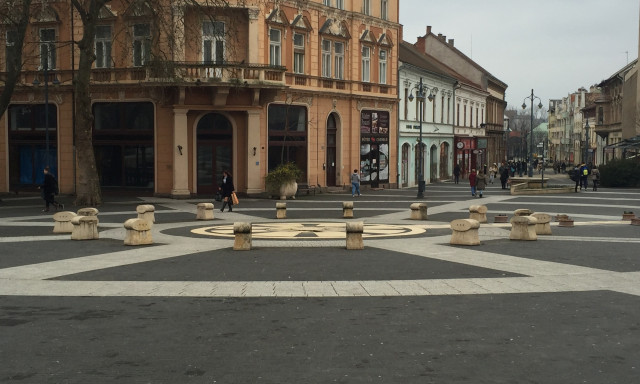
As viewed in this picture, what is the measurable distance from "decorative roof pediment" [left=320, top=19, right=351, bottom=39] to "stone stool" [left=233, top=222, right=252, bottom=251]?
88.2ft

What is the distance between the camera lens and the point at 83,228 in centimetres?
1939

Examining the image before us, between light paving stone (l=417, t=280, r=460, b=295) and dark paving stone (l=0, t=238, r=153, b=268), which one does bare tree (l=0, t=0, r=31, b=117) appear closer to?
dark paving stone (l=0, t=238, r=153, b=268)

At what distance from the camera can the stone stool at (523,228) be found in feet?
63.5

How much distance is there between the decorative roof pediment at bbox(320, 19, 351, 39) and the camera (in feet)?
139

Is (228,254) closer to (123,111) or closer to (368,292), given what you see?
(368,292)

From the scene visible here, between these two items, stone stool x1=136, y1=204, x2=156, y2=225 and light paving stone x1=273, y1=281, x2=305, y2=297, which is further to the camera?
stone stool x1=136, y1=204, x2=156, y2=225

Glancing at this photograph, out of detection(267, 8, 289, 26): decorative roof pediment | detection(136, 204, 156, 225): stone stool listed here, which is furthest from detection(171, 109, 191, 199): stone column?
detection(136, 204, 156, 225): stone stool

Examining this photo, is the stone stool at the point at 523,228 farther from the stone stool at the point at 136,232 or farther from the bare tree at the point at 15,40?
the bare tree at the point at 15,40

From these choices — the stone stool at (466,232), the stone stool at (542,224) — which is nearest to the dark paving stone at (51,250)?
the stone stool at (466,232)

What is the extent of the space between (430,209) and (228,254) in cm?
1622

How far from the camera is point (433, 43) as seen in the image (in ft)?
265

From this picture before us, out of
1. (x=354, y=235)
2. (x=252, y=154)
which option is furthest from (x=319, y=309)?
(x=252, y=154)

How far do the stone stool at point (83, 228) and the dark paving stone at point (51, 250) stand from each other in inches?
8.2

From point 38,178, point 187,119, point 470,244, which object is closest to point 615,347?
point 470,244
